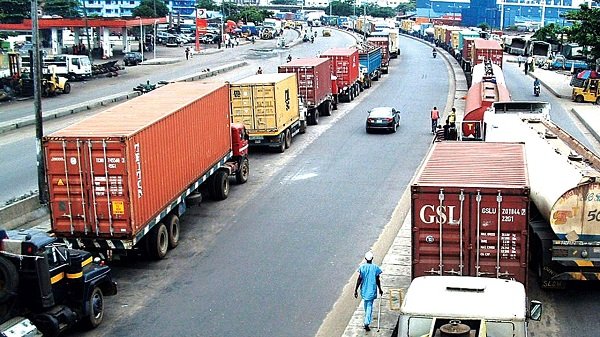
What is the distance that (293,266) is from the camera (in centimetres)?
1725

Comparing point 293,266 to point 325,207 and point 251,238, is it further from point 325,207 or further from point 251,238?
point 325,207

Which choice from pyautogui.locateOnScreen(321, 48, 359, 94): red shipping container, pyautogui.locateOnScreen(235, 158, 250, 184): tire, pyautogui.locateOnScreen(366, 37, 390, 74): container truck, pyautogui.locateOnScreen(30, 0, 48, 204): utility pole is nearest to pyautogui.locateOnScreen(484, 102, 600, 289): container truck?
pyautogui.locateOnScreen(235, 158, 250, 184): tire

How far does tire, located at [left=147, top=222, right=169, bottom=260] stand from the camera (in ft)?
57.5

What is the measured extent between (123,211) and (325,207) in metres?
7.62

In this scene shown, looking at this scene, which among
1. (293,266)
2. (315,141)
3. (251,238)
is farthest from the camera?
(315,141)

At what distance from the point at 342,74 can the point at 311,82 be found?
9.01 metres

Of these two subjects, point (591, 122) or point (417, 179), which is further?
point (591, 122)

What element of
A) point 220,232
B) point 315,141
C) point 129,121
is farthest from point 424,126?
point 129,121

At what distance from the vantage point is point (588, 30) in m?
46.0

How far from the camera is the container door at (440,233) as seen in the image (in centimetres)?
1341

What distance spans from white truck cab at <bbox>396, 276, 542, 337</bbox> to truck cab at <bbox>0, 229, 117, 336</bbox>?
20.3ft

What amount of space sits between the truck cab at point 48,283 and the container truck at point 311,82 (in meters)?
23.1

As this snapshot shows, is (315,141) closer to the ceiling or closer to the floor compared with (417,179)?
closer to the floor

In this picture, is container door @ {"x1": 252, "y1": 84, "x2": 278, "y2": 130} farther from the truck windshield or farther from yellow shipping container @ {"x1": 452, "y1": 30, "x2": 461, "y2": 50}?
yellow shipping container @ {"x1": 452, "y1": 30, "x2": 461, "y2": 50}
